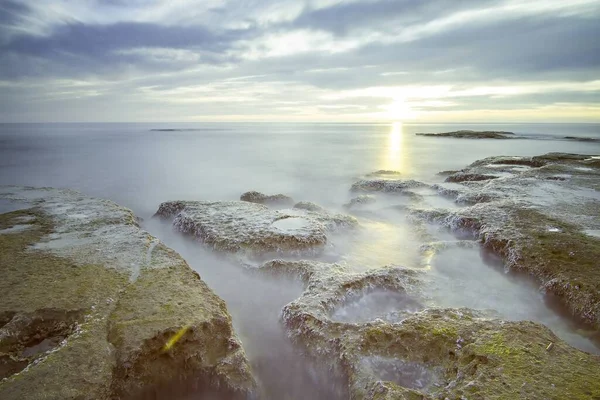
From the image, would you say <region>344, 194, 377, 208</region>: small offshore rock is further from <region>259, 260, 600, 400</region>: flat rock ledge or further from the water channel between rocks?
<region>259, 260, 600, 400</region>: flat rock ledge

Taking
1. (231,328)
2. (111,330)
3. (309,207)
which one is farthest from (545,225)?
(111,330)

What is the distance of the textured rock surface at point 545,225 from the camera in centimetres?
709

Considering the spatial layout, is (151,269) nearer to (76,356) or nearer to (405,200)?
(76,356)

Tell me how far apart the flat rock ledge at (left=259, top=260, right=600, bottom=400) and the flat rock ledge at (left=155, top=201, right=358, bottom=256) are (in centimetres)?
303

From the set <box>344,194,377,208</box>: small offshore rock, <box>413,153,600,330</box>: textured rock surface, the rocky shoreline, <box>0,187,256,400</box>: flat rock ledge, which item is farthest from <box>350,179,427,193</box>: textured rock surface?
<box>0,187,256,400</box>: flat rock ledge

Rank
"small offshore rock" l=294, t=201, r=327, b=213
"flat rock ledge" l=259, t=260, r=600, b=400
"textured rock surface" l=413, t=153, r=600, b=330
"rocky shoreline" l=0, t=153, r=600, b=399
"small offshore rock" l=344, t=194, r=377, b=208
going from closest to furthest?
"flat rock ledge" l=259, t=260, r=600, b=400 < "rocky shoreline" l=0, t=153, r=600, b=399 < "textured rock surface" l=413, t=153, r=600, b=330 < "small offshore rock" l=294, t=201, r=327, b=213 < "small offshore rock" l=344, t=194, r=377, b=208

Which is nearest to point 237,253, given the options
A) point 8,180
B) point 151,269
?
point 151,269

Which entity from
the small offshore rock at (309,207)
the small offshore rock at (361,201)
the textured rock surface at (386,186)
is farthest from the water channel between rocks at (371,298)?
the textured rock surface at (386,186)

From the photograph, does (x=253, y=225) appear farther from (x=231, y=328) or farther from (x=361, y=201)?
(x=361, y=201)

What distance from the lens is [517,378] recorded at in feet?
14.2

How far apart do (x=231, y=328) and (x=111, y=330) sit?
189 cm

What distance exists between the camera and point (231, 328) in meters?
5.94

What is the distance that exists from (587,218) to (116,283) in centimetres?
1346

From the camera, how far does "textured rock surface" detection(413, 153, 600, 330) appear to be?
7.09 m
